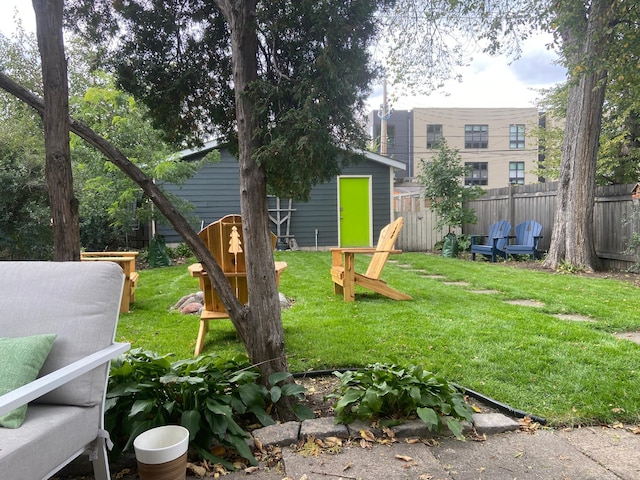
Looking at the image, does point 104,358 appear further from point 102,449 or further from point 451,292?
point 451,292

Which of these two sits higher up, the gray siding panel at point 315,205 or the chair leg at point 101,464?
the gray siding panel at point 315,205

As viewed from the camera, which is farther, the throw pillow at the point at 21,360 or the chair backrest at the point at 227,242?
the chair backrest at the point at 227,242

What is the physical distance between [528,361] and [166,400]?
89.1 inches

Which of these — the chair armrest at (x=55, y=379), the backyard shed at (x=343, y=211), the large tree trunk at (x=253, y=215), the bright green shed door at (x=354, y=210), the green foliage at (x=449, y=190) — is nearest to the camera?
the chair armrest at (x=55, y=379)

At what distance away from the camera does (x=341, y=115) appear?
2.04 m

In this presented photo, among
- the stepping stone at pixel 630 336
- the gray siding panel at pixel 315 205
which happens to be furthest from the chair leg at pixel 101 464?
the gray siding panel at pixel 315 205

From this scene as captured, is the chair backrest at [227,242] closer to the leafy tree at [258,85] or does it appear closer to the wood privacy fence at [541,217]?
the leafy tree at [258,85]

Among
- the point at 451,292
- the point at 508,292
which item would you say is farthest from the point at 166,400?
the point at 508,292

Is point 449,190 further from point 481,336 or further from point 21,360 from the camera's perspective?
point 21,360

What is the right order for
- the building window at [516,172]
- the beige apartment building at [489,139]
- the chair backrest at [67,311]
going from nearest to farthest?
1. the chair backrest at [67,311]
2. the beige apartment building at [489,139]
3. the building window at [516,172]

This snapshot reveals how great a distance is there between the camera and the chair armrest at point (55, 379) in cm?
110

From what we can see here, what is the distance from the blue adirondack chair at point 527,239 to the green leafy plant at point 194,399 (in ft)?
25.6

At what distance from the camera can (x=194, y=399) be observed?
190 cm

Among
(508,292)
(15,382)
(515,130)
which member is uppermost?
(515,130)
